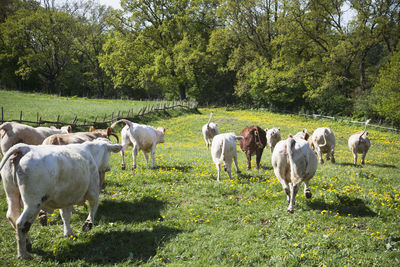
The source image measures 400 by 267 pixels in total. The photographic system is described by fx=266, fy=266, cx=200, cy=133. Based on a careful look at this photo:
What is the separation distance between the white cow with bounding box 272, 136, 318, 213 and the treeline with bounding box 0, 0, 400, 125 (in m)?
32.0

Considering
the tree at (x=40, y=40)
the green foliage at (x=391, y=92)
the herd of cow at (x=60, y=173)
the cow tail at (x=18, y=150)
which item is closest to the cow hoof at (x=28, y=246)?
the herd of cow at (x=60, y=173)

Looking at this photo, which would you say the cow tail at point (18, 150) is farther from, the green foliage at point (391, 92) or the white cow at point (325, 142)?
the green foliage at point (391, 92)

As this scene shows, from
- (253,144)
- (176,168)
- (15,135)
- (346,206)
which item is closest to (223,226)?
(346,206)

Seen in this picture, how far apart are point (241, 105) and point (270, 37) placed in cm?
1404

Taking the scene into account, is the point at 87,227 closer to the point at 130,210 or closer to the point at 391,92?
the point at 130,210

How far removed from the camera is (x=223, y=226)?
6.84 metres

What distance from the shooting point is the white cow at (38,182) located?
4.96 m

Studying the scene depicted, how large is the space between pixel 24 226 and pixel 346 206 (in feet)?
26.7

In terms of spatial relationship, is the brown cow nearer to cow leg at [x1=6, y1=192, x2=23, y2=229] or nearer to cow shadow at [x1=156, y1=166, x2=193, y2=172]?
cow shadow at [x1=156, y1=166, x2=193, y2=172]

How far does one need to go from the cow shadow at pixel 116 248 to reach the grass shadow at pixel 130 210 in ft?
2.44

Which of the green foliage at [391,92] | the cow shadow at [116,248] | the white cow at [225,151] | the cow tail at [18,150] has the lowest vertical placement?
the cow shadow at [116,248]

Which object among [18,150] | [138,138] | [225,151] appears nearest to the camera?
[18,150]

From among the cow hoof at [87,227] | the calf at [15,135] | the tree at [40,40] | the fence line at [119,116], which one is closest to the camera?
the cow hoof at [87,227]

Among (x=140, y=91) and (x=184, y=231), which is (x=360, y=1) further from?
(x=140, y=91)
